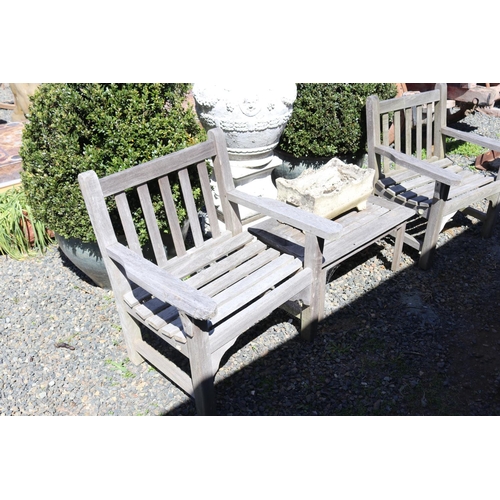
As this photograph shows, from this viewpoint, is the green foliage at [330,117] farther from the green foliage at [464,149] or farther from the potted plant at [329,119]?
the green foliage at [464,149]

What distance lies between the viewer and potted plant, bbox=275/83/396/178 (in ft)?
13.5

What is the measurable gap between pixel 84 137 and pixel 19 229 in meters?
1.37

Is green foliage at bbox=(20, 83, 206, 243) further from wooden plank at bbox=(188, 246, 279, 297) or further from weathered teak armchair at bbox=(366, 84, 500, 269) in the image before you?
weathered teak armchair at bbox=(366, 84, 500, 269)

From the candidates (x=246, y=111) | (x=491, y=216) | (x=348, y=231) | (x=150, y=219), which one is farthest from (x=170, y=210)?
(x=491, y=216)

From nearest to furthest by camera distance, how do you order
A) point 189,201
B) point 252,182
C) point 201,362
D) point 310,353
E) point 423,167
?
point 201,362 → point 189,201 → point 310,353 → point 423,167 → point 252,182

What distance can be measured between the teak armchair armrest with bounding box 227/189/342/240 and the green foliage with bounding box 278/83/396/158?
5.19ft

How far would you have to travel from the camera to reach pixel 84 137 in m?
2.95

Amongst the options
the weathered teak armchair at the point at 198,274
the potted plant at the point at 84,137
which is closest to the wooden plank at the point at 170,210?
the weathered teak armchair at the point at 198,274

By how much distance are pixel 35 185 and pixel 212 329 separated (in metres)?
1.53

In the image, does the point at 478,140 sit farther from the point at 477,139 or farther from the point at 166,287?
the point at 166,287

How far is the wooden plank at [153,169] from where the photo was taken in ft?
7.97

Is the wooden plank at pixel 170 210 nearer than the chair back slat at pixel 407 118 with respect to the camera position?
Yes

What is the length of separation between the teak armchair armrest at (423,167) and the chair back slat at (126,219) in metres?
2.03

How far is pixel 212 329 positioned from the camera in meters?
2.40
